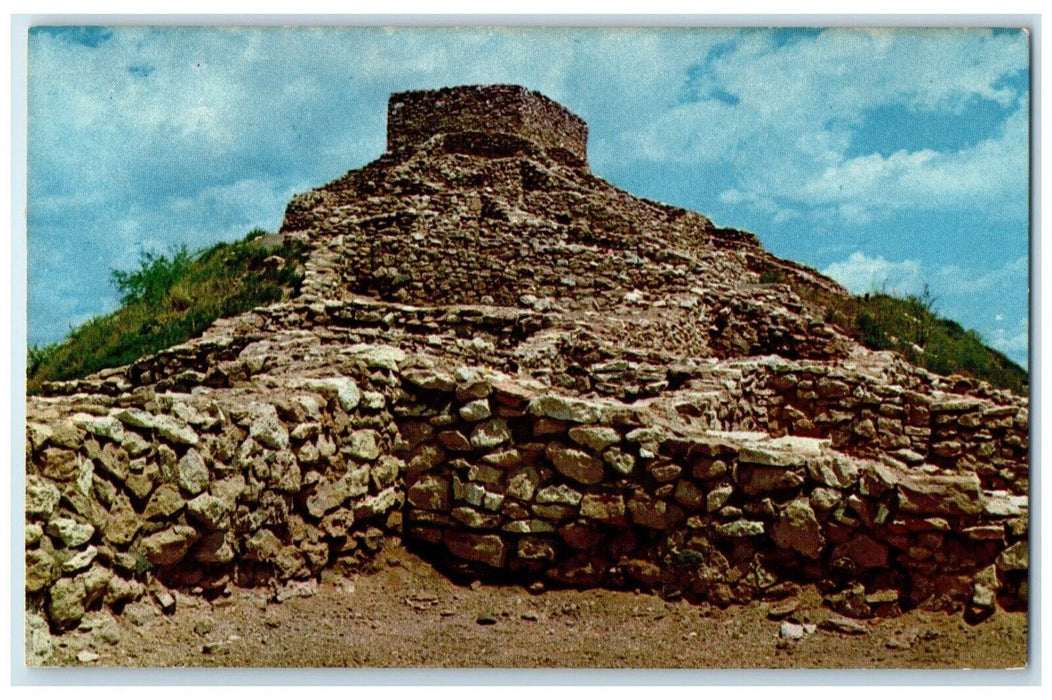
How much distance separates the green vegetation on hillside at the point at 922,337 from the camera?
245 inches

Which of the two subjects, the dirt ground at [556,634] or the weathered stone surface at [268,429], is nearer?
the dirt ground at [556,634]

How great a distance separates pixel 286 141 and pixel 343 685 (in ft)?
11.6

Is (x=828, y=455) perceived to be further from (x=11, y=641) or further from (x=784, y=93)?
(x=11, y=641)

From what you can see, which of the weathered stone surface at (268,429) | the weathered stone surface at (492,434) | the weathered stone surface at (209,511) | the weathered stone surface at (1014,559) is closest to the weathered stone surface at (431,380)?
the weathered stone surface at (492,434)

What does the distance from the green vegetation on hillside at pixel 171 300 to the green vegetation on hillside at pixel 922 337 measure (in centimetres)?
583

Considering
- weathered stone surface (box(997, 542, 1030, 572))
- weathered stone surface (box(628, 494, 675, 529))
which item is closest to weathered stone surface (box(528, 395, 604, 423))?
weathered stone surface (box(628, 494, 675, 529))

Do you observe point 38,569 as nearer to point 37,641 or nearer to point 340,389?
point 37,641

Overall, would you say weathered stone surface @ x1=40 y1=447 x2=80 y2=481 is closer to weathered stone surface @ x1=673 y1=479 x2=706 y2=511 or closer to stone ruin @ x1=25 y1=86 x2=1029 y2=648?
stone ruin @ x1=25 y1=86 x2=1029 y2=648

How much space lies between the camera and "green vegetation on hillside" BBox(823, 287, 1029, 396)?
622 centimetres

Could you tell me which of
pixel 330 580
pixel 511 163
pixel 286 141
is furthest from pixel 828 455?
pixel 511 163

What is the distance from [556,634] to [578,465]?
93 centimetres

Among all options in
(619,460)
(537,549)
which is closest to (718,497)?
(619,460)

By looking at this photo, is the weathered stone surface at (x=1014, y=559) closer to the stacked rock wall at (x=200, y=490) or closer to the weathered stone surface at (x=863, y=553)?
the weathered stone surface at (x=863, y=553)
